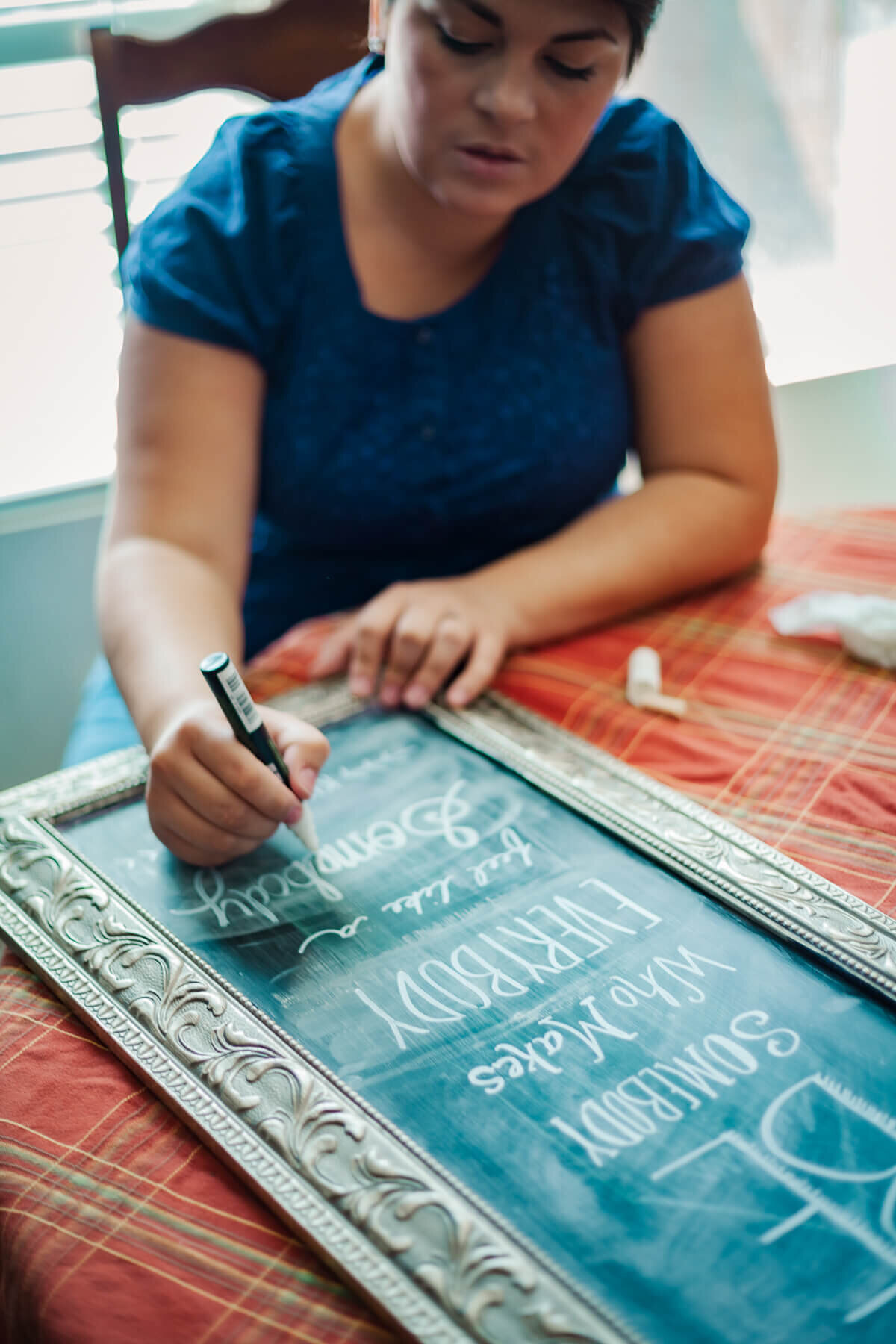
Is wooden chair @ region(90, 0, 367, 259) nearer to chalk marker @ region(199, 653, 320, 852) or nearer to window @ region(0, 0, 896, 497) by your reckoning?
window @ region(0, 0, 896, 497)

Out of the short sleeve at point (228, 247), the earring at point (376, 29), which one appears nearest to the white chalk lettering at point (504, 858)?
the short sleeve at point (228, 247)

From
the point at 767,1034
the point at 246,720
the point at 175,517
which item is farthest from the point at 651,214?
the point at 767,1034

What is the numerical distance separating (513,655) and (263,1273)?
525 mm

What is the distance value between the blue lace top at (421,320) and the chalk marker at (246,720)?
0.34 meters

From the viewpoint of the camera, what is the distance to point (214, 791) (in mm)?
616

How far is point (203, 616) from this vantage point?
792 mm

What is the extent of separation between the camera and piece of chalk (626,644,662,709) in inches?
30.8

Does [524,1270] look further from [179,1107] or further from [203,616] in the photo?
[203,616]

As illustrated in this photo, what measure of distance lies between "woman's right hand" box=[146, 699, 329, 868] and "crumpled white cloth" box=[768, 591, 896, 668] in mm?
412

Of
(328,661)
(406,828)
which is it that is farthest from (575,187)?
(406,828)

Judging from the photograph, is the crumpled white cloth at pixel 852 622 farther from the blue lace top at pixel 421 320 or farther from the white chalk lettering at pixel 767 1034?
the white chalk lettering at pixel 767 1034

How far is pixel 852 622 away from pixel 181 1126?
58 cm

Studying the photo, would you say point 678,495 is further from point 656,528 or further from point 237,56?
point 237,56

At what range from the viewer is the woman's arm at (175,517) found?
0.75 metres
